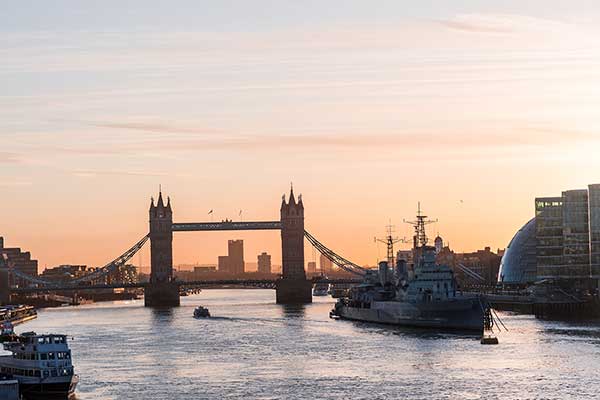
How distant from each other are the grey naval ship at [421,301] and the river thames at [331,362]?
2.82 m

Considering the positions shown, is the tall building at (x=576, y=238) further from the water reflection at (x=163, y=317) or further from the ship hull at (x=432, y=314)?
the water reflection at (x=163, y=317)

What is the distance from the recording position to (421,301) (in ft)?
465

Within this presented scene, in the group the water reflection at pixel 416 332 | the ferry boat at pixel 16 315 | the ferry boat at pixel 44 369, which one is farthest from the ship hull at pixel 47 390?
the ferry boat at pixel 16 315

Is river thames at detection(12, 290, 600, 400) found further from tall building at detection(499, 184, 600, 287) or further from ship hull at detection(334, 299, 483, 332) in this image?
tall building at detection(499, 184, 600, 287)

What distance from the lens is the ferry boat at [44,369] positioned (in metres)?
80.8

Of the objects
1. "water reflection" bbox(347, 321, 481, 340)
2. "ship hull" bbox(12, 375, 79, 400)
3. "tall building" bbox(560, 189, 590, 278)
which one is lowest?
"ship hull" bbox(12, 375, 79, 400)

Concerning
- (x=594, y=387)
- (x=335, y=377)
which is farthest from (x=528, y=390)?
(x=335, y=377)

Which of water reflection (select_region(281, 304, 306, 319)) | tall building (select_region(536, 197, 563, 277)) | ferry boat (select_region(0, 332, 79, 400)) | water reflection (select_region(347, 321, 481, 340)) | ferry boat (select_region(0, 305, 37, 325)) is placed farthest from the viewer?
tall building (select_region(536, 197, 563, 277))

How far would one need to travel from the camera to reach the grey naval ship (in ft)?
439

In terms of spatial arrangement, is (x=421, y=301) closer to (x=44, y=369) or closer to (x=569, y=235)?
(x=569, y=235)

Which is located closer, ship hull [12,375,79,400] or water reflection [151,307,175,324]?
ship hull [12,375,79,400]

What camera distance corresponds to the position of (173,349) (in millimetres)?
116312

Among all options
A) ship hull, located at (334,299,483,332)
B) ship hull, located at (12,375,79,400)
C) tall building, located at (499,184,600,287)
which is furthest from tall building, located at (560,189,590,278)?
ship hull, located at (12,375,79,400)

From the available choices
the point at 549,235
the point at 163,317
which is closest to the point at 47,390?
the point at 163,317
